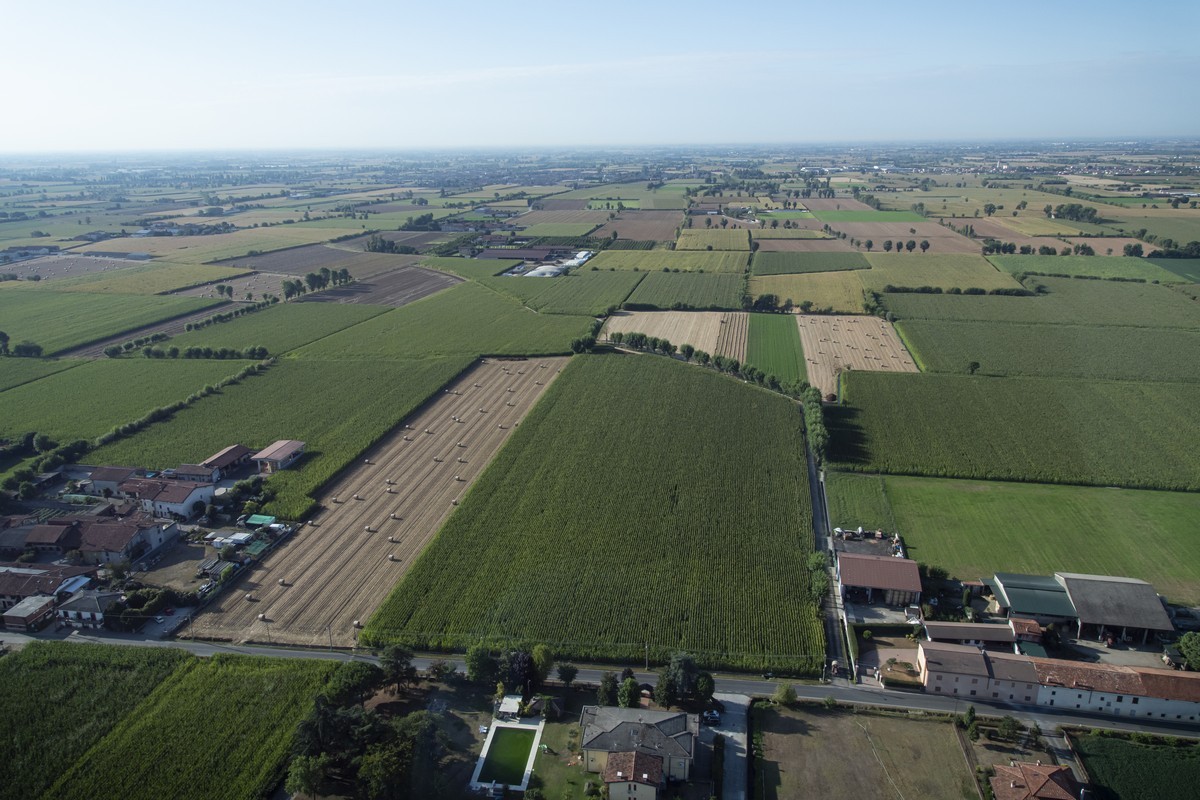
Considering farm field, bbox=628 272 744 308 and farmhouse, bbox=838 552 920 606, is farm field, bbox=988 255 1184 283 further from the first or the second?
farmhouse, bbox=838 552 920 606

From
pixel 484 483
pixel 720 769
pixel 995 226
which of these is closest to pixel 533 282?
pixel 484 483

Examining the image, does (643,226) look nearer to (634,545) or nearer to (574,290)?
(574,290)

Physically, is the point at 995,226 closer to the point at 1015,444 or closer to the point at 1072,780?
the point at 1015,444

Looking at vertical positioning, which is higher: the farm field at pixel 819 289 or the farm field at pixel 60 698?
the farm field at pixel 819 289

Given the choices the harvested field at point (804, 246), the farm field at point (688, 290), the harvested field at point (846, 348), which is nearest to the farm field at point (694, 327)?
the farm field at point (688, 290)

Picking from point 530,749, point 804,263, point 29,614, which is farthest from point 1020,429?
point 804,263

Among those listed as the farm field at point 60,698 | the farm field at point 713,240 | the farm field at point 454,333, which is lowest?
the farm field at point 60,698

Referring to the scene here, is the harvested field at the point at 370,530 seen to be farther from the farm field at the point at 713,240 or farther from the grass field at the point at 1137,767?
the farm field at the point at 713,240
